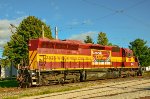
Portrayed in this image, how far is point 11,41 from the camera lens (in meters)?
44.0

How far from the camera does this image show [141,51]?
70.6m

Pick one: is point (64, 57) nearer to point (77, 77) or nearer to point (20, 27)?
point (77, 77)

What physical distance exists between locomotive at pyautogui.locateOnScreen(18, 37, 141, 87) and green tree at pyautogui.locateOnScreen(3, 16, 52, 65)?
15.9 meters

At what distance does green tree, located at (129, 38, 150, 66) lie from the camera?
68812 mm

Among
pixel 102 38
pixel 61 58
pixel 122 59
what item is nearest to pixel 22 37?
pixel 122 59

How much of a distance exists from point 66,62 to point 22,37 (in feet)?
64.7

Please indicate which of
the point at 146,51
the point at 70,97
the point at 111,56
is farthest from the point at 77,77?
the point at 146,51

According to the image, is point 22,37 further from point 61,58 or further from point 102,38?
point 102,38

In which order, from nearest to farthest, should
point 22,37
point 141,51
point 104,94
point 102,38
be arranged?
point 104,94, point 22,37, point 102,38, point 141,51

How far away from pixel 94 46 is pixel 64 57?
4466 millimetres

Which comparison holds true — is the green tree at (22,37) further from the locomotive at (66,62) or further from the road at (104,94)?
Result: the road at (104,94)

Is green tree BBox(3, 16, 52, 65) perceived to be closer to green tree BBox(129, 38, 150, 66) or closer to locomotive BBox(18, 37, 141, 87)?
locomotive BBox(18, 37, 141, 87)

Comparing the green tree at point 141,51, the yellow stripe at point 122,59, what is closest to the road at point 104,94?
the yellow stripe at point 122,59

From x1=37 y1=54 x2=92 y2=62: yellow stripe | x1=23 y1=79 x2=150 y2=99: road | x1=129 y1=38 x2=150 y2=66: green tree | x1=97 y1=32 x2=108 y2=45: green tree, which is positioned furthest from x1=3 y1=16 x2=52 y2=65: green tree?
x1=129 y1=38 x2=150 y2=66: green tree
